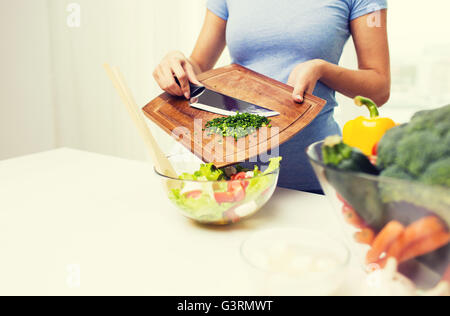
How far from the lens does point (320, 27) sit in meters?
1.10

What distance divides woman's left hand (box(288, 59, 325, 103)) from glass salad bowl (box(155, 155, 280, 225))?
245mm

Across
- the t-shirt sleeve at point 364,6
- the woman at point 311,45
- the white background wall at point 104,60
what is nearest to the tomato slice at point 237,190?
the woman at point 311,45

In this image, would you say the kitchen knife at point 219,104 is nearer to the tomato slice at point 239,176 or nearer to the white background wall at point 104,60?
the tomato slice at point 239,176

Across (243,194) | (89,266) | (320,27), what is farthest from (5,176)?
(320,27)

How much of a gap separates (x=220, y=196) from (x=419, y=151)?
31 centimetres

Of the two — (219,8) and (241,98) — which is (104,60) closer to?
(219,8)

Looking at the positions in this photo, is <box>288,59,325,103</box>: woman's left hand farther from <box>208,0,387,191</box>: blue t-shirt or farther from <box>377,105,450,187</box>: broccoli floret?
<box>377,105,450,187</box>: broccoli floret

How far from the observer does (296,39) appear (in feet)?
3.67

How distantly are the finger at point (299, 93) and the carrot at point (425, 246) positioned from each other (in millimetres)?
488

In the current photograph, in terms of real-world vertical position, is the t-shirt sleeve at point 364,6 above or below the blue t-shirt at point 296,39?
above

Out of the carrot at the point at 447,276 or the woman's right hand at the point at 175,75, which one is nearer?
the carrot at the point at 447,276

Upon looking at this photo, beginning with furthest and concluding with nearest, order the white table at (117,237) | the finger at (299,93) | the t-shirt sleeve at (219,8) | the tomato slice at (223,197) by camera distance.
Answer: the t-shirt sleeve at (219,8) → the finger at (299,93) → the tomato slice at (223,197) → the white table at (117,237)

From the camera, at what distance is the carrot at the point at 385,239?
435 millimetres
